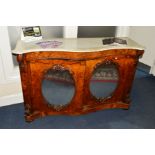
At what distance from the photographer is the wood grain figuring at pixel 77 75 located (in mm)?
1896

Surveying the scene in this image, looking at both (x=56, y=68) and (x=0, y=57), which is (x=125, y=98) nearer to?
(x=56, y=68)

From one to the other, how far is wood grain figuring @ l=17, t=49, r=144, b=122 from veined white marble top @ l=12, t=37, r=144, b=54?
0.13 ft

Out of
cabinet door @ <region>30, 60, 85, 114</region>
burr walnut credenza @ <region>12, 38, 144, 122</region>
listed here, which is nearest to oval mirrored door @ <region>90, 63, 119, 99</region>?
burr walnut credenza @ <region>12, 38, 144, 122</region>

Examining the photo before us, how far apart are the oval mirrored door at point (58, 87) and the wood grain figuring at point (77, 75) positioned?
0.14 feet

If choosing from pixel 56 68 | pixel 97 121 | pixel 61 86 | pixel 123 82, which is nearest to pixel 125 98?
pixel 123 82

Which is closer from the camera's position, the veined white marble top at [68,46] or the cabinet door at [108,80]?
the veined white marble top at [68,46]

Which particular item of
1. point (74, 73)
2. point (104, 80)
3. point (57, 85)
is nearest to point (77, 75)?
point (74, 73)

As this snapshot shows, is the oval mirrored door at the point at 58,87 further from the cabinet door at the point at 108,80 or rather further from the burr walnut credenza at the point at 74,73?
the cabinet door at the point at 108,80

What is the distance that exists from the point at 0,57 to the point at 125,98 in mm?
1553

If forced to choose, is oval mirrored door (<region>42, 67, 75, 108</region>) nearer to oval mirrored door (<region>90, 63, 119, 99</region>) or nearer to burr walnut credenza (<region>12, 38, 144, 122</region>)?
burr walnut credenza (<region>12, 38, 144, 122</region>)

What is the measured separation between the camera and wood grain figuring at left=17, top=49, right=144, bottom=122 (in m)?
1.90

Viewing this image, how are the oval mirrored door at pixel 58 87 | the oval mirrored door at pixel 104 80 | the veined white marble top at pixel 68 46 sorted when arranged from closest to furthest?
1. the veined white marble top at pixel 68 46
2. the oval mirrored door at pixel 58 87
3. the oval mirrored door at pixel 104 80

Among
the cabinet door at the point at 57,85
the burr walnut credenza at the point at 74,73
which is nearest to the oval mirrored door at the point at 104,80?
the burr walnut credenza at the point at 74,73

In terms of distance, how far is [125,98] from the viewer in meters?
2.48
